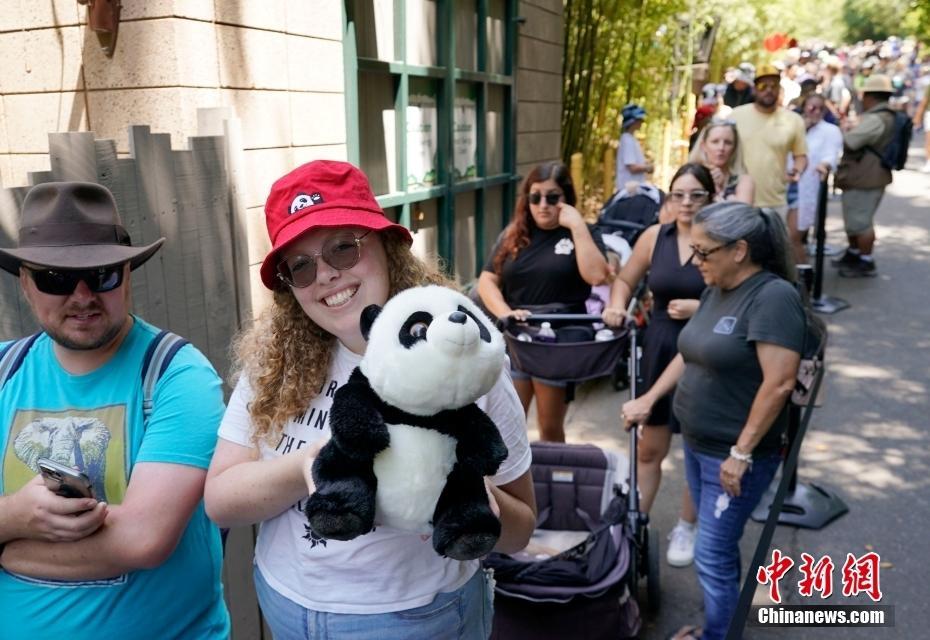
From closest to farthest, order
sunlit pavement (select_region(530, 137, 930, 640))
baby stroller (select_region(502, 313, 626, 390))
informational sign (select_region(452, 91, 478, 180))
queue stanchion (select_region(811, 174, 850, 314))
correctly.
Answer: sunlit pavement (select_region(530, 137, 930, 640))
baby stroller (select_region(502, 313, 626, 390))
informational sign (select_region(452, 91, 478, 180))
queue stanchion (select_region(811, 174, 850, 314))

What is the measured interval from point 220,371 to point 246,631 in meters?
0.97

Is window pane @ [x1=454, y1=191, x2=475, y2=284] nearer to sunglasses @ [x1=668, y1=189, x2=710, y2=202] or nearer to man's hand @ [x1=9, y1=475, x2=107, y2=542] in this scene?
sunglasses @ [x1=668, y1=189, x2=710, y2=202]

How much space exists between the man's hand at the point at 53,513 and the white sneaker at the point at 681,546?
10.4 feet

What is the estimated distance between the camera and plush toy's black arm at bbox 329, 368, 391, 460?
133 cm

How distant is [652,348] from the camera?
13.7 ft

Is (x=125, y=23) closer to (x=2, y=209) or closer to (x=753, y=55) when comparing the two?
(x=2, y=209)

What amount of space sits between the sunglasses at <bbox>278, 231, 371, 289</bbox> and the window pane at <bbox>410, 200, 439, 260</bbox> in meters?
3.78

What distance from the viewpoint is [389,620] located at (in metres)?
1.72

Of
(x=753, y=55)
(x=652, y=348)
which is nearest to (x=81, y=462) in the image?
(x=652, y=348)

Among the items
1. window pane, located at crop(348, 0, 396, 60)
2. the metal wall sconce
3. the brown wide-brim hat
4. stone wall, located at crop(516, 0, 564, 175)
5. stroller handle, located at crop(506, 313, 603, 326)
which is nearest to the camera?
the brown wide-brim hat

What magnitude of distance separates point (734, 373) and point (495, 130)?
14.9 feet

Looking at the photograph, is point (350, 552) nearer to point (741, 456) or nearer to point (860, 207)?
point (741, 456)

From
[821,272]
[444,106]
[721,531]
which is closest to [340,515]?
[721,531]

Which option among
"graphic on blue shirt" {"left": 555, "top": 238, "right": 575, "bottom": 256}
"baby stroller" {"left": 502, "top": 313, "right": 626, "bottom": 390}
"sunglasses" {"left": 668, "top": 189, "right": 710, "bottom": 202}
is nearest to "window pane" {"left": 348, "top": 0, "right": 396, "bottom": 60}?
"graphic on blue shirt" {"left": 555, "top": 238, "right": 575, "bottom": 256}
